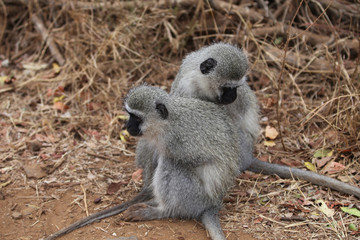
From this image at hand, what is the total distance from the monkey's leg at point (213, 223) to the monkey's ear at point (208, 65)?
161 centimetres

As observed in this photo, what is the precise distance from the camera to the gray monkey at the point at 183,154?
4.30 m

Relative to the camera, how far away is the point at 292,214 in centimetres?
466

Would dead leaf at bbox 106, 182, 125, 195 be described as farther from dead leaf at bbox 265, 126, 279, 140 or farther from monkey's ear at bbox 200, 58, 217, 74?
dead leaf at bbox 265, 126, 279, 140

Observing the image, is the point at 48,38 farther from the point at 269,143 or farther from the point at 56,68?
the point at 269,143

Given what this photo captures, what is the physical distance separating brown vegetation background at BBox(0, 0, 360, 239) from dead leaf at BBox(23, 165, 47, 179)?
1 centimetres

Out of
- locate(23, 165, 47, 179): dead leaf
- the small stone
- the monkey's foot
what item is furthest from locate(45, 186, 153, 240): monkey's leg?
locate(23, 165, 47, 179): dead leaf

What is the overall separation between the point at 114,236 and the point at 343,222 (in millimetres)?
2321

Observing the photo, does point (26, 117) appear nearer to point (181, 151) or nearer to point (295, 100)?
point (181, 151)

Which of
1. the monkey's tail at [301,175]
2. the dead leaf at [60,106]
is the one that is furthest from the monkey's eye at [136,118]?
the dead leaf at [60,106]

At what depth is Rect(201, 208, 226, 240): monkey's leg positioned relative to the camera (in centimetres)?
418

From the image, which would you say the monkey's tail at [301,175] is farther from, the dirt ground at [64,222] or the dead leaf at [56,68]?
the dead leaf at [56,68]

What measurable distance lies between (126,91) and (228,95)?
7.65 ft

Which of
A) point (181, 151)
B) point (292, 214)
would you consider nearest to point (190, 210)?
point (181, 151)

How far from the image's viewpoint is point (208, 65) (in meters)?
5.05
